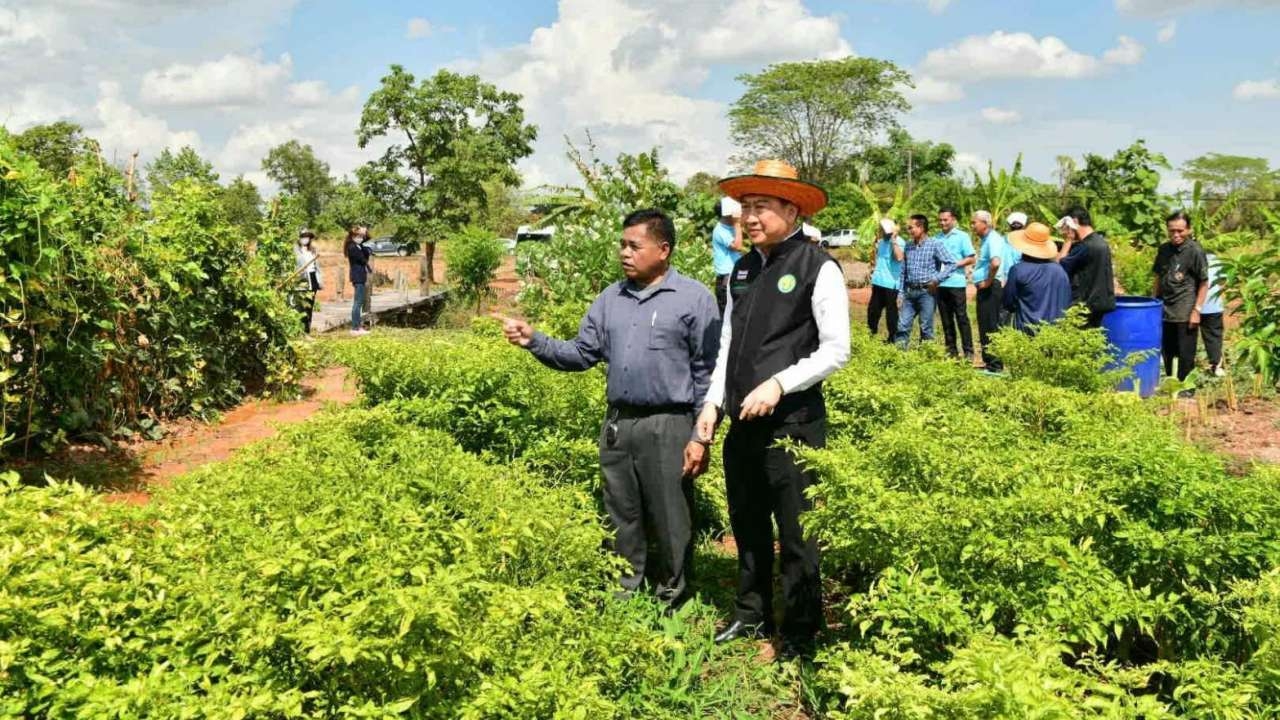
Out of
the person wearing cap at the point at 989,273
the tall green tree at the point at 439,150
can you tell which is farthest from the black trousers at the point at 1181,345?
the tall green tree at the point at 439,150

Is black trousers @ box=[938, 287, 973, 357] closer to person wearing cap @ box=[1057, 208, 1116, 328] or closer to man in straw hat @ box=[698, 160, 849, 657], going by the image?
person wearing cap @ box=[1057, 208, 1116, 328]

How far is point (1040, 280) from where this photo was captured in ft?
25.2

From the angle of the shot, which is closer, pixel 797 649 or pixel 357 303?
pixel 797 649

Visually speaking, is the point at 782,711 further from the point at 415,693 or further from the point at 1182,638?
the point at 415,693

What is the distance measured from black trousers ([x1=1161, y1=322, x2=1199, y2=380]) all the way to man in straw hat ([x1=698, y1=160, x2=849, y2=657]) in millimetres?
6513

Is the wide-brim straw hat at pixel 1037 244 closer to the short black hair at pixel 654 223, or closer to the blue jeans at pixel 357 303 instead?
the short black hair at pixel 654 223

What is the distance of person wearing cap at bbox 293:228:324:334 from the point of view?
10.3 meters

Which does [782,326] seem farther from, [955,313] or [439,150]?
[439,150]

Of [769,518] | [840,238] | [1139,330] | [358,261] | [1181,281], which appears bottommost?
[769,518]

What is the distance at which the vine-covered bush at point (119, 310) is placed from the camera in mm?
5086

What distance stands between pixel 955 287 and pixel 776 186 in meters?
6.84

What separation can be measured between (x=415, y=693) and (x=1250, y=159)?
210 ft

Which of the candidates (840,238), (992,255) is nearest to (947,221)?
(992,255)

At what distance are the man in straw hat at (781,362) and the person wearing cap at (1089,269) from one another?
5097 millimetres
